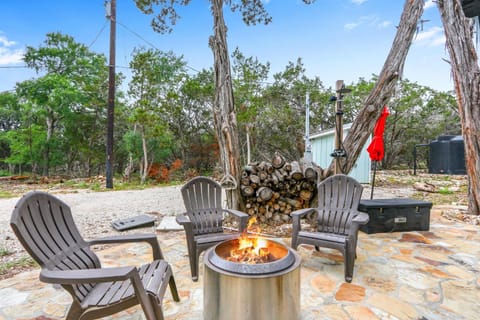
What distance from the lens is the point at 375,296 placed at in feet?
6.24

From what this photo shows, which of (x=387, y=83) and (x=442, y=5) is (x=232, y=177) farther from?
(x=442, y=5)

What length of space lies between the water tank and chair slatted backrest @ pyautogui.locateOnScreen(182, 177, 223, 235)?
30.2 ft

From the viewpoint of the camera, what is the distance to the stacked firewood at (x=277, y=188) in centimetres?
376

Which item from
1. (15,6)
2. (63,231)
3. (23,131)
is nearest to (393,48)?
(63,231)

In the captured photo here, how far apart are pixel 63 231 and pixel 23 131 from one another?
10600 mm

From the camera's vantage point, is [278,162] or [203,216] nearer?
[203,216]

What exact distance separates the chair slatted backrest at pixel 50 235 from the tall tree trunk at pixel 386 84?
3.11 metres

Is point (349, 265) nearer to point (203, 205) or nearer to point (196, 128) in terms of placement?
point (203, 205)

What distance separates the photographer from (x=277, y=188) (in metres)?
3.88

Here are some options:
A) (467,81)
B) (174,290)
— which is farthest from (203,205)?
(467,81)

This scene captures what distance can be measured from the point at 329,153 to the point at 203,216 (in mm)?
6082

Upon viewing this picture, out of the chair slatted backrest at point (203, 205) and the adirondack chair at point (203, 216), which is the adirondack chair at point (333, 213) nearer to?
the adirondack chair at point (203, 216)

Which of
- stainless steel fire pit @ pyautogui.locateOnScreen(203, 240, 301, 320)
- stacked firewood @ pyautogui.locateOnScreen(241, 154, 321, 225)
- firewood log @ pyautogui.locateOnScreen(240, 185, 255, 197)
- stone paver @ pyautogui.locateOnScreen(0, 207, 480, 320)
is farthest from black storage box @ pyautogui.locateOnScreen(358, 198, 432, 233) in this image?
stainless steel fire pit @ pyautogui.locateOnScreen(203, 240, 301, 320)

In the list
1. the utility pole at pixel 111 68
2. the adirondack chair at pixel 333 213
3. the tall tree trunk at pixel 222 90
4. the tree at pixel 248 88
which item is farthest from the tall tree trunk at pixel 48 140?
the adirondack chair at pixel 333 213
